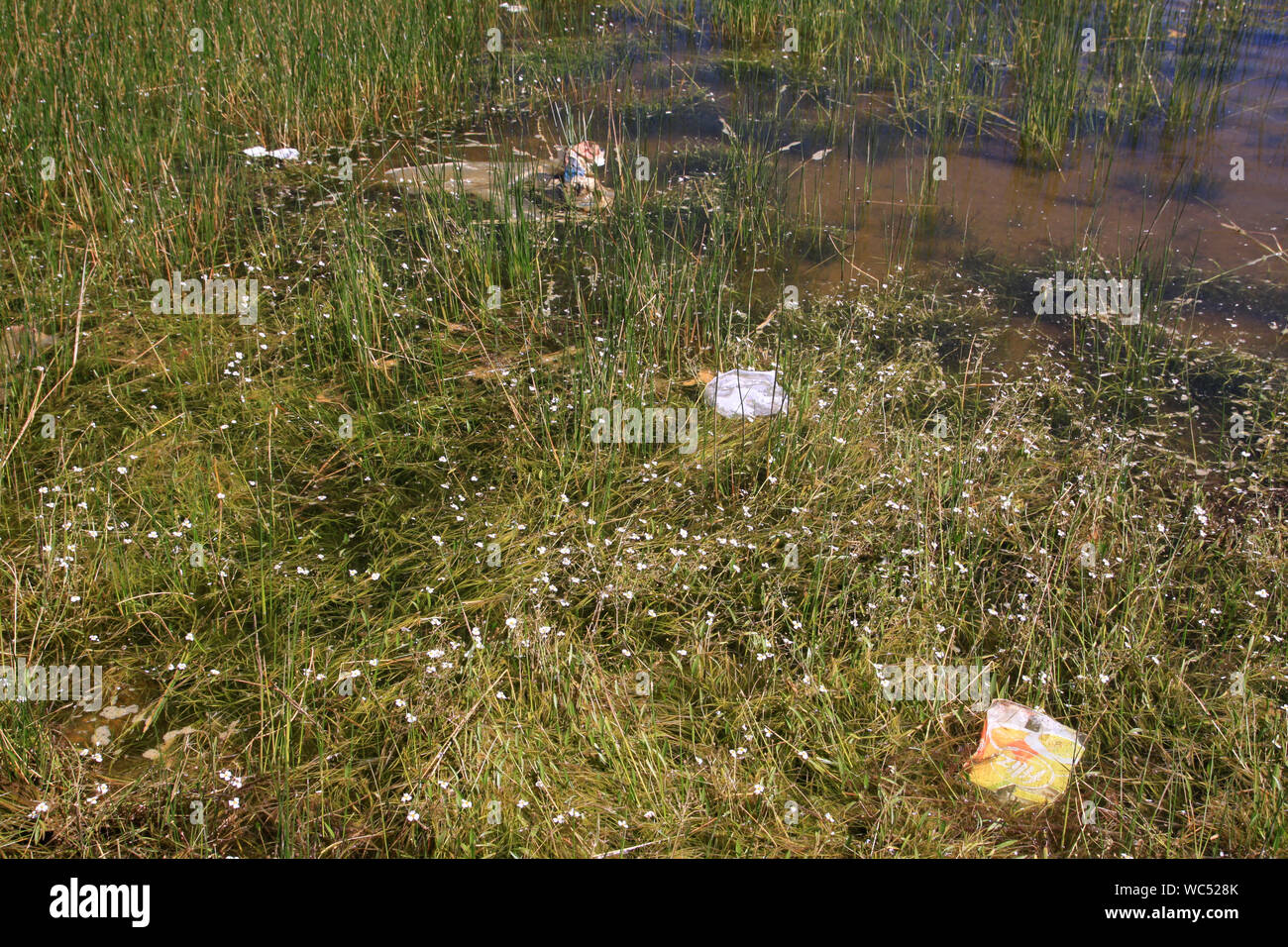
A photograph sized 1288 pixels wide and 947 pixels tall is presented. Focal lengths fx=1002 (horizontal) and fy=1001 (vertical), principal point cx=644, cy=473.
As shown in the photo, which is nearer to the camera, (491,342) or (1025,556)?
(1025,556)

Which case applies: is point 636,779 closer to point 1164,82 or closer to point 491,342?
point 491,342

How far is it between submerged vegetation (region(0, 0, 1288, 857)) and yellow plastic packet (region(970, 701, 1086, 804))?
0.17ft

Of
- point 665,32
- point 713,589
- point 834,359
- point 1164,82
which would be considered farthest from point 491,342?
point 1164,82

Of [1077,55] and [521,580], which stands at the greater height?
[1077,55]

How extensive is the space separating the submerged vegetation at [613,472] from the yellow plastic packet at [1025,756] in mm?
51

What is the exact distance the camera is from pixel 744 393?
12.0 feet

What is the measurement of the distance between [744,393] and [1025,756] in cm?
167

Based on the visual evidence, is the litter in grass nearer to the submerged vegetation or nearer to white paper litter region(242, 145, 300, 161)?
the submerged vegetation

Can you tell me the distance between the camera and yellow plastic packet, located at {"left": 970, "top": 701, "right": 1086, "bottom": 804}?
2.40 m

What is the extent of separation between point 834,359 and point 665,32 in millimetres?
4412

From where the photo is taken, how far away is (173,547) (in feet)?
9.56

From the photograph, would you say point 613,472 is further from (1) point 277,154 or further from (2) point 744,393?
(1) point 277,154

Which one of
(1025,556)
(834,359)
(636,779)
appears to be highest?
(834,359)

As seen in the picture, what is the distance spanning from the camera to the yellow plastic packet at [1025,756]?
240cm
